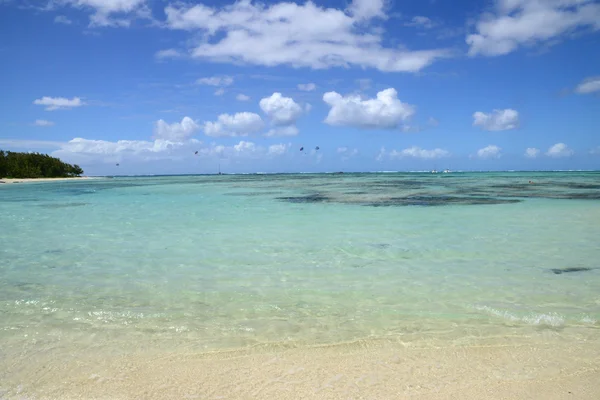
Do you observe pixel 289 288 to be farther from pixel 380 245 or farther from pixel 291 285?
pixel 380 245

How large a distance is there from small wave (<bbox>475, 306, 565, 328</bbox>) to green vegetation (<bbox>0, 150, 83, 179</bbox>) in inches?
4001

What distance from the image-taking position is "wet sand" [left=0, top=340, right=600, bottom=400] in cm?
349

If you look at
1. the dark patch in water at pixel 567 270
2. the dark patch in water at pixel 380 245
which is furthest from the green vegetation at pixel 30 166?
the dark patch in water at pixel 567 270

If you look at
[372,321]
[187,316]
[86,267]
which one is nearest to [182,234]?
[86,267]

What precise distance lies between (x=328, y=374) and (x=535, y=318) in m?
3.00

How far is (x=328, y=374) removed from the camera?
3799 mm

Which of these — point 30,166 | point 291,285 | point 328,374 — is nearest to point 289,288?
point 291,285

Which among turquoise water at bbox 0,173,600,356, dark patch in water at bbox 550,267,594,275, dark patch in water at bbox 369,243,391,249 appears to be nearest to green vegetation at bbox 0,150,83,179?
turquoise water at bbox 0,173,600,356

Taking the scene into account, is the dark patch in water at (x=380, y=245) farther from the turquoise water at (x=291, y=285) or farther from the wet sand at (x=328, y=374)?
the wet sand at (x=328, y=374)

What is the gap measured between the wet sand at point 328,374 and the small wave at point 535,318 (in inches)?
22.9

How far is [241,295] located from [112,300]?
1906 mm

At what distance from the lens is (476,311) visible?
544 centimetres

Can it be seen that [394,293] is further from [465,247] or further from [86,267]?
[86,267]

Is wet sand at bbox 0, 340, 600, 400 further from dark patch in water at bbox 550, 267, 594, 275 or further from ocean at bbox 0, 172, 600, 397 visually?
dark patch in water at bbox 550, 267, 594, 275
